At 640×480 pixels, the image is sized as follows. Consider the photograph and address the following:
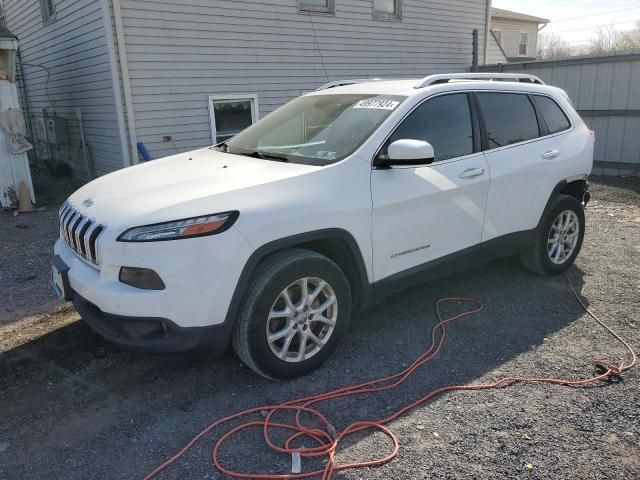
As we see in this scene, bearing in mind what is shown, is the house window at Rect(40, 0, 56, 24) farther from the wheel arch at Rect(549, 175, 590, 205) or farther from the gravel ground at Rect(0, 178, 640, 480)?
the wheel arch at Rect(549, 175, 590, 205)

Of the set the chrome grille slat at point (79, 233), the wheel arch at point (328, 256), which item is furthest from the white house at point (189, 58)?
the wheel arch at point (328, 256)

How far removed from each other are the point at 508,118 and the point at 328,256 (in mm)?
2088

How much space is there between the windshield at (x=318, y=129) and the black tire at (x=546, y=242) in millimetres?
1911

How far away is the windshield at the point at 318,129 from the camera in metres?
3.55

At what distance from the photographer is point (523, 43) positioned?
89.6ft

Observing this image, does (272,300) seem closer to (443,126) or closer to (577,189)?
(443,126)

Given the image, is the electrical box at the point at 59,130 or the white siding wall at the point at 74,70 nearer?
the white siding wall at the point at 74,70

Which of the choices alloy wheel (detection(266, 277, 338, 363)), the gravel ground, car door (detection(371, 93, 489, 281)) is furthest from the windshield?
the gravel ground

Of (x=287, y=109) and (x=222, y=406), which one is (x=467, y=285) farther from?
(x=222, y=406)

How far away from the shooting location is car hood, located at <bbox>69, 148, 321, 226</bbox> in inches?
113

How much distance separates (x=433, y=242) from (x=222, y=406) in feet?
6.02

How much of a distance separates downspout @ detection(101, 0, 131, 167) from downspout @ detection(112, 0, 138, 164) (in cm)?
7

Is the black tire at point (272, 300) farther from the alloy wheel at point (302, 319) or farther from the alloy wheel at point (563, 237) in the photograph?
the alloy wheel at point (563, 237)

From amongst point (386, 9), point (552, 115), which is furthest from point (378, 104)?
point (386, 9)
